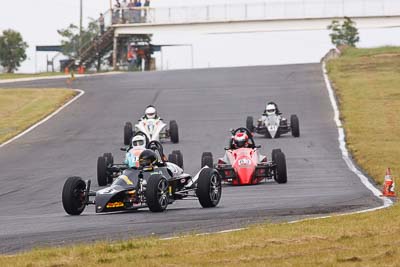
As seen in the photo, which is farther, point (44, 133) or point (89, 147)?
point (44, 133)

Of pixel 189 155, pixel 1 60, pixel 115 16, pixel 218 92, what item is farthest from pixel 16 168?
pixel 1 60

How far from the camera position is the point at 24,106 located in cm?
5222

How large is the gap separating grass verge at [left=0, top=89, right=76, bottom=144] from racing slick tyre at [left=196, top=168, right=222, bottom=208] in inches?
831

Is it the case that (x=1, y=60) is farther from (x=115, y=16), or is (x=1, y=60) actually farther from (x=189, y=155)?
(x=189, y=155)

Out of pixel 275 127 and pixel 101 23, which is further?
pixel 101 23

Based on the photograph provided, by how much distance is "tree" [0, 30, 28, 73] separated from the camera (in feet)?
307

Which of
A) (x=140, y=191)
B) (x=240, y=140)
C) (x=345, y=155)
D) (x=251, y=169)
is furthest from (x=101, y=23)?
(x=140, y=191)

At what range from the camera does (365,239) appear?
44.6ft

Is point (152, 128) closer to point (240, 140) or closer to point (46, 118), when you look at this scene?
point (240, 140)

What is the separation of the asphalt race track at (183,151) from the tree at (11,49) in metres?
27.9

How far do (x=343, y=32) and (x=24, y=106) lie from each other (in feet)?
122

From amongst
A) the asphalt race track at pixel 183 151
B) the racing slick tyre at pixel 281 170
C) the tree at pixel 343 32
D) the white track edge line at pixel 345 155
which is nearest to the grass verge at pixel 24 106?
the asphalt race track at pixel 183 151

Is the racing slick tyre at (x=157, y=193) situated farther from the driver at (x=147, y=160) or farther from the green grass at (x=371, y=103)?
the green grass at (x=371, y=103)

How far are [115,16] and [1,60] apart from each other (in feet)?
41.5
